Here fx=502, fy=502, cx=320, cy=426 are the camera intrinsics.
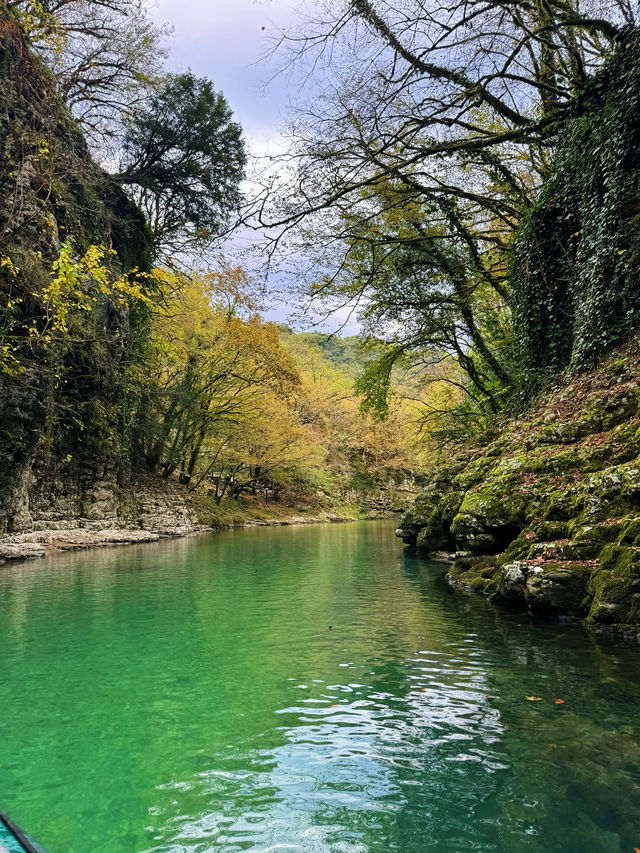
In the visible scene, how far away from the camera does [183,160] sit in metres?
20.9

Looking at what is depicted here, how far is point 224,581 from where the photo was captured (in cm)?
1068

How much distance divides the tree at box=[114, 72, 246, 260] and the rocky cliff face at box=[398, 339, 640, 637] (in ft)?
48.4

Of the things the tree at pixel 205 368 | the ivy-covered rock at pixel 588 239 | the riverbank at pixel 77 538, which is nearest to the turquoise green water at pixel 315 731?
the ivy-covered rock at pixel 588 239

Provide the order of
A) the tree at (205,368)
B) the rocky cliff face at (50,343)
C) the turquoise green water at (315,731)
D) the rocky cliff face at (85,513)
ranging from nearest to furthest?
the turquoise green water at (315,731)
the rocky cliff face at (50,343)
the rocky cliff face at (85,513)
the tree at (205,368)

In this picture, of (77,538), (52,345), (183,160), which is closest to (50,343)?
(52,345)

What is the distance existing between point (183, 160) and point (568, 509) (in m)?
20.6

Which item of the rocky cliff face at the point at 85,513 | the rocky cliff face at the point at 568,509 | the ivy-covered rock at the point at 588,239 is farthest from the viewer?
the rocky cliff face at the point at 85,513

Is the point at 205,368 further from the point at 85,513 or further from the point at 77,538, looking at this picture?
the point at 77,538

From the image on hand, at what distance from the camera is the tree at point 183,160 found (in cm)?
1997

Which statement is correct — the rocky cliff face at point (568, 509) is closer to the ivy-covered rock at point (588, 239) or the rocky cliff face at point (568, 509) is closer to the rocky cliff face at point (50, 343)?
the ivy-covered rock at point (588, 239)

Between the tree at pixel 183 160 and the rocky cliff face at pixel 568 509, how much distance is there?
48.4 feet

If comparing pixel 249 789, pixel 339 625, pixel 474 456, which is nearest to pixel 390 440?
pixel 474 456

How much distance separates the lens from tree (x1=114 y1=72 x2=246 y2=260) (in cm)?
1997

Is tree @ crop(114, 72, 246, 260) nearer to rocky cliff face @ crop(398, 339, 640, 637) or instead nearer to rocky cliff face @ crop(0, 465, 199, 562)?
rocky cliff face @ crop(0, 465, 199, 562)
